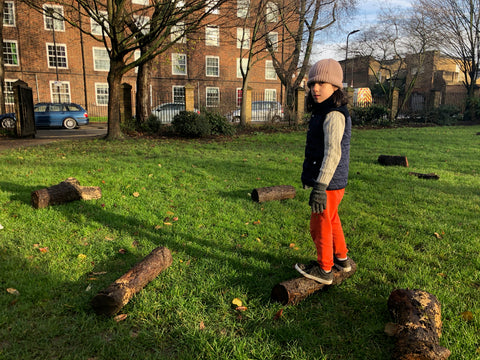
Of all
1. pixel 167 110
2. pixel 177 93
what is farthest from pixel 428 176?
pixel 177 93

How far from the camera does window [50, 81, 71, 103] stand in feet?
91.5

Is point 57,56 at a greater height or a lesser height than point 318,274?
greater

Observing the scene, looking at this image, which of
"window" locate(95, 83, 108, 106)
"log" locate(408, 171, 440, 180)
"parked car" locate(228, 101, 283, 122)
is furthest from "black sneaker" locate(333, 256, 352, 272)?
"window" locate(95, 83, 108, 106)

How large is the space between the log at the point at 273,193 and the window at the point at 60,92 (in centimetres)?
2851

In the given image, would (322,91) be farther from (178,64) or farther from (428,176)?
(178,64)

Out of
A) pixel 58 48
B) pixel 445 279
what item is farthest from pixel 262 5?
pixel 58 48

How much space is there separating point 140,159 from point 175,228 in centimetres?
482

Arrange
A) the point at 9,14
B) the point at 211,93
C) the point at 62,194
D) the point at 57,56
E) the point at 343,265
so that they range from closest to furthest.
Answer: the point at 343,265
the point at 62,194
the point at 9,14
the point at 57,56
the point at 211,93

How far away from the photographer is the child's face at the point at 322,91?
2.64 metres

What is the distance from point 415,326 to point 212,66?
33894mm

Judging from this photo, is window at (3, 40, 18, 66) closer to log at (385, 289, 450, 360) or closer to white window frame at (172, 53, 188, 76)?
white window frame at (172, 53, 188, 76)

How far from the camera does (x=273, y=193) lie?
5.36 meters

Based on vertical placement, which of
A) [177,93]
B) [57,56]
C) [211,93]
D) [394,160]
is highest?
[57,56]

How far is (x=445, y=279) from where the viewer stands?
306cm
